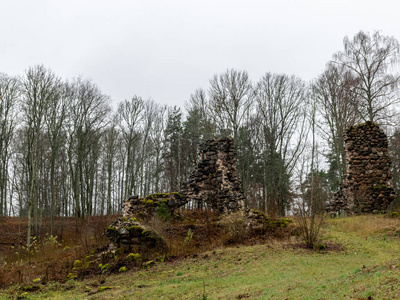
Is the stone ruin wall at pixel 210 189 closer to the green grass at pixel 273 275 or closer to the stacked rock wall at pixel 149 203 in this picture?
the stacked rock wall at pixel 149 203

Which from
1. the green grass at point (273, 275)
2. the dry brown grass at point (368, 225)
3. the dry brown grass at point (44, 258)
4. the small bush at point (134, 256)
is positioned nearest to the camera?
the green grass at point (273, 275)

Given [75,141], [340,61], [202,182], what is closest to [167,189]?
[75,141]

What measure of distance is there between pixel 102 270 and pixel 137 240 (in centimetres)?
181

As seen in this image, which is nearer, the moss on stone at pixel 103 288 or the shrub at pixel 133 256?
the moss on stone at pixel 103 288

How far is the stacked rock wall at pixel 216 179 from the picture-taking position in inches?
694

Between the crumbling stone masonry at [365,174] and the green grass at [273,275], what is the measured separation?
4954mm

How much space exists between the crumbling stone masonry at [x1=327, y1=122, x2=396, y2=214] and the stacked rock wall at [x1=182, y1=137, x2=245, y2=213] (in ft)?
18.7

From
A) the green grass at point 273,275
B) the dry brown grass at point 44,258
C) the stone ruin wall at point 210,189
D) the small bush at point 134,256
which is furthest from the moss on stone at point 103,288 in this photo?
the stone ruin wall at point 210,189

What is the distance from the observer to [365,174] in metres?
18.4

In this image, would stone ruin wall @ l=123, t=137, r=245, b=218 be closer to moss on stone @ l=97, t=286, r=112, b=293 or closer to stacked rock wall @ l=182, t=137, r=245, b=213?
stacked rock wall @ l=182, t=137, r=245, b=213

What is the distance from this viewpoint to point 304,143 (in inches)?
1070

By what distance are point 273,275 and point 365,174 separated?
1258cm

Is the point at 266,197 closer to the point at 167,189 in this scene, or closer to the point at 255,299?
the point at 167,189

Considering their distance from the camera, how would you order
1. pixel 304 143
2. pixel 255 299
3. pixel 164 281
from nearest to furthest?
1. pixel 255 299
2. pixel 164 281
3. pixel 304 143
